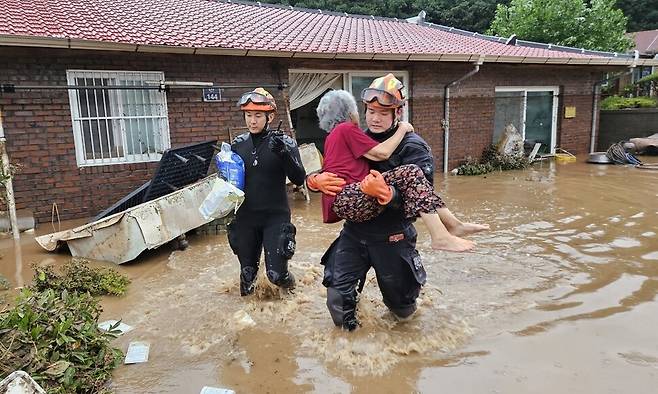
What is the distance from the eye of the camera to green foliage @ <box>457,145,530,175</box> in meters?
11.6

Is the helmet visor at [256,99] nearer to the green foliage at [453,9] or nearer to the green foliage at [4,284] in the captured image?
the green foliage at [4,284]

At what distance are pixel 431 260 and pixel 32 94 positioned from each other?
5.73 metres

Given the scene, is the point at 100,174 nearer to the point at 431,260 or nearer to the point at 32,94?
the point at 32,94

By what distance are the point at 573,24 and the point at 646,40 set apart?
10.0m

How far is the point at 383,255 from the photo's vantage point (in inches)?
126

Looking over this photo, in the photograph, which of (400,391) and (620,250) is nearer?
(400,391)

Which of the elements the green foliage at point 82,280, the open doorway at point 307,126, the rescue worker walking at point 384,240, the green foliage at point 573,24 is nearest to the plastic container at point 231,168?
the rescue worker walking at point 384,240

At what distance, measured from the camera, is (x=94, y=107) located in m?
7.25

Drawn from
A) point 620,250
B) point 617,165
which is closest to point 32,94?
point 620,250

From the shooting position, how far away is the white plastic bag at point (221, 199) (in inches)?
141

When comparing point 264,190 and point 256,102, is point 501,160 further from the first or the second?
point 256,102

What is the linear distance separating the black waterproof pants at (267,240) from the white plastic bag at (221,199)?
11.4 inches

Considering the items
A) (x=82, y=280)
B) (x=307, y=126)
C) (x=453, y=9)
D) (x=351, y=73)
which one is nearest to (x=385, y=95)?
(x=82, y=280)

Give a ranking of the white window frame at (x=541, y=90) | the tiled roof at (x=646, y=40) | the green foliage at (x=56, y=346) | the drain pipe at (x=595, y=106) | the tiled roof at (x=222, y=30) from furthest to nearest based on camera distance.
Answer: the tiled roof at (x=646, y=40) → the drain pipe at (x=595, y=106) → the white window frame at (x=541, y=90) → the tiled roof at (x=222, y=30) → the green foliage at (x=56, y=346)
